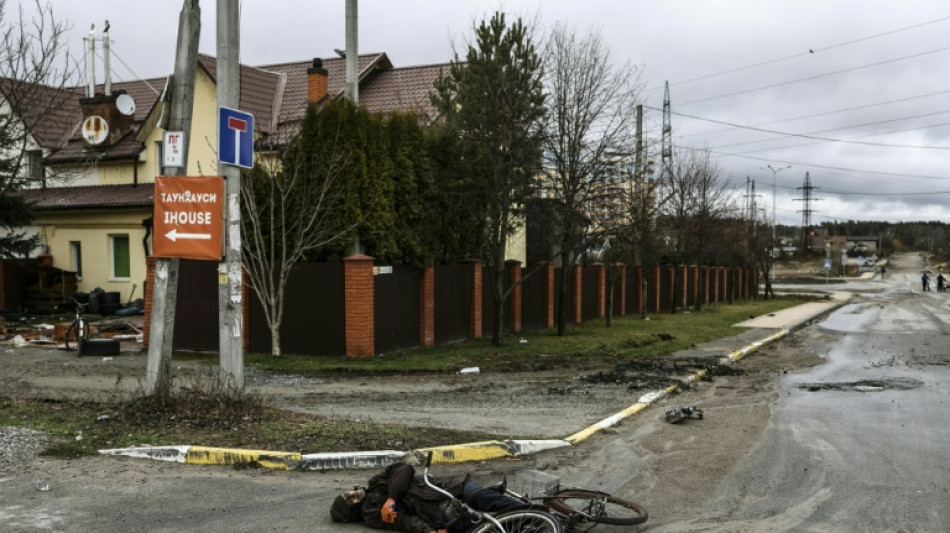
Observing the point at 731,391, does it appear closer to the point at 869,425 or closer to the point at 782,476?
the point at 869,425

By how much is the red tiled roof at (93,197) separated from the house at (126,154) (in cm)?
4

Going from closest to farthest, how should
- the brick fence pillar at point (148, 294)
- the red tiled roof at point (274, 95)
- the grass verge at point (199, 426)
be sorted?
1. the grass verge at point (199, 426)
2. the brick fence pillar at point (148, 294)
3. the red tiled roof at point (274, 95)

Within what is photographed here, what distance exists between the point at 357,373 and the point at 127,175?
57.6 feet

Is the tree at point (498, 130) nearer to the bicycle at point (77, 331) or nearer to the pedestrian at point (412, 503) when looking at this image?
the bicycle at point (77, 331)

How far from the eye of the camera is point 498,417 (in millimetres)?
10016

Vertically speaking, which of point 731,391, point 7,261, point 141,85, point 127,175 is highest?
point 141,85

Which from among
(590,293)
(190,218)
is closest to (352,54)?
(190,218)

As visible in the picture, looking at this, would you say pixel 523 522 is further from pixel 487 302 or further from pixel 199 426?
pixel 487 302

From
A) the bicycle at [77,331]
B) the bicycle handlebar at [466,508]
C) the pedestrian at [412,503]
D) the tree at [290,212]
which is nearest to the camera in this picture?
the bicycle handlebar at [466,508]

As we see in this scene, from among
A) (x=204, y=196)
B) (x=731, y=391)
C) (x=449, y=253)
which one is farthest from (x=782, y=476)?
(x=449, y=253)

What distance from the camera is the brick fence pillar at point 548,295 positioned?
24.9m

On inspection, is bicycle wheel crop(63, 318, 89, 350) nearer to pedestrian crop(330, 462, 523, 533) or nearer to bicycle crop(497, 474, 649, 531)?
pedestrian crop(330, 462, 523, 533)

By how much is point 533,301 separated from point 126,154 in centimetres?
1511

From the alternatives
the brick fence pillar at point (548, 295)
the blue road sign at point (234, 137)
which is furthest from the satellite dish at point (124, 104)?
the blue road sign at point (234, 137)
